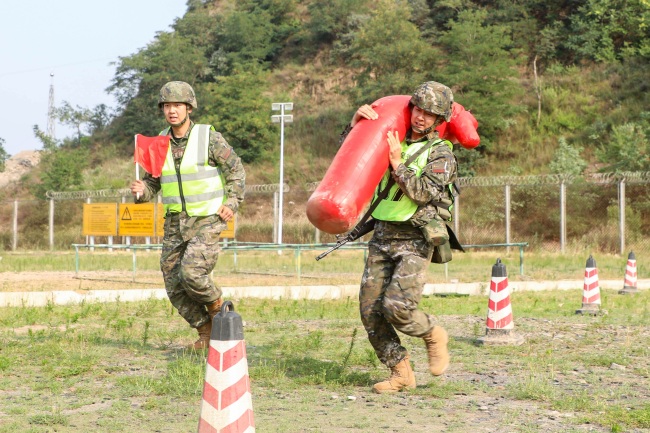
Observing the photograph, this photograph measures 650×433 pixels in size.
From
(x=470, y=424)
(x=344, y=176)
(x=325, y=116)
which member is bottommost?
(x=470, y=424)

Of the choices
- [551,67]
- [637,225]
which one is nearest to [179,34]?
[551,67]

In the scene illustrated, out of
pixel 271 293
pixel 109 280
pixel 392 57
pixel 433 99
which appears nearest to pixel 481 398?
pixel 433 99

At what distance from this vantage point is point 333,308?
1235 cm

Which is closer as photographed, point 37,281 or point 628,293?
point 628,293

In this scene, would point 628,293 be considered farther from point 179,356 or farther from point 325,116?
point 325,116

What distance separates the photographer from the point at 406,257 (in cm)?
641

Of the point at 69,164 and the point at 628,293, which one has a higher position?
the point at 69,164

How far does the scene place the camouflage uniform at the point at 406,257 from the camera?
627 cm

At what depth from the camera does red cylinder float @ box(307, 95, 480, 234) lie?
599cm

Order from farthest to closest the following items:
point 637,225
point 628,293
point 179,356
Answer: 1. point 637,225
2. point 628,293
3. point 179,356

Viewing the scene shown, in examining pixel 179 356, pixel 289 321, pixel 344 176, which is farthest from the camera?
pixel 289 321

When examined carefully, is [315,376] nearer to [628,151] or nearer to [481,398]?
[481,398]

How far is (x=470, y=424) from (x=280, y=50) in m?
57.8

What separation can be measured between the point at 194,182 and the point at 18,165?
224 ft
